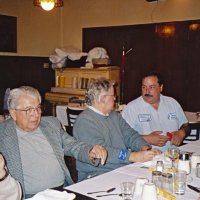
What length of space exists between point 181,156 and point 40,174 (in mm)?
928

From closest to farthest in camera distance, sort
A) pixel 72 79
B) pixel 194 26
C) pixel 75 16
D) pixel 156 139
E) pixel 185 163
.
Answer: pixel 185 163
pixel 156 139
pixel 194 26
pixel 72 79
pixel 75 16

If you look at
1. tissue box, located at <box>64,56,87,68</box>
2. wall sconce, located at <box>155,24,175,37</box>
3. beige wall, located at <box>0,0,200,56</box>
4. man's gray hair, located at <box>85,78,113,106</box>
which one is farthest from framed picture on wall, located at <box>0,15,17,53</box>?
man's gray hair, located at <box>85,78,113,106</box>

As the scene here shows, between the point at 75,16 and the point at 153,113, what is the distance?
5349mm

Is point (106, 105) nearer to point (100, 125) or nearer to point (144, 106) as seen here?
point (100, 125)

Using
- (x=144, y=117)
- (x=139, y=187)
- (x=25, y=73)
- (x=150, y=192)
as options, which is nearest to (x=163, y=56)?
(x=25, y=73)

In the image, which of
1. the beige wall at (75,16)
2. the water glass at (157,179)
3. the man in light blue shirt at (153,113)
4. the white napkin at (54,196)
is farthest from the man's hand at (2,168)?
the beige wall at (75,16)

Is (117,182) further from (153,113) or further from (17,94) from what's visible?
(153,113)

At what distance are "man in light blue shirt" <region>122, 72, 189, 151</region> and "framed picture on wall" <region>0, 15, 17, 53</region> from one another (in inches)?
179

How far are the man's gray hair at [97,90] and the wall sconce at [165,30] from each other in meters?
4.30

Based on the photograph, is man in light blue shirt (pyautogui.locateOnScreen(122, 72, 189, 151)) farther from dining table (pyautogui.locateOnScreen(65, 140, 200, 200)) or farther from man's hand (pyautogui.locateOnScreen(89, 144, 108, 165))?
man's hand (pyautogui.locateOnScreen(89, 144, 108, 165))

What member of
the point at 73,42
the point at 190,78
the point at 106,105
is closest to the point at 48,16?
the point at 73,42

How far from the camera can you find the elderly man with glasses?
2.21 meters

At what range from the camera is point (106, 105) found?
8.97 feet

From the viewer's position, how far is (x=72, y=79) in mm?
7621
